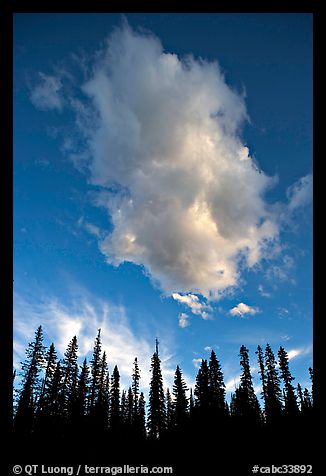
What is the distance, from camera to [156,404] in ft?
166

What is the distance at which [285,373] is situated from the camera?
5541 cm

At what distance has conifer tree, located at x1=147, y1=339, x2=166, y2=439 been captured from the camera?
47.9m

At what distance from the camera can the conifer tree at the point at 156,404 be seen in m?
47.9

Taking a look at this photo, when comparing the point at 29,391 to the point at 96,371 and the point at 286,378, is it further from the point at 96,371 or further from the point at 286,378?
the point at 286,378

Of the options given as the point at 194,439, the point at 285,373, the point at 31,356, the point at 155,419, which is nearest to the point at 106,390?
the point at 155,419

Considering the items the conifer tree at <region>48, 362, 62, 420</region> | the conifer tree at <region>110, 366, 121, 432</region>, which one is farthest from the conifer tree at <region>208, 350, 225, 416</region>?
the conifer tree at <region>48, 362, 62, 420</region>

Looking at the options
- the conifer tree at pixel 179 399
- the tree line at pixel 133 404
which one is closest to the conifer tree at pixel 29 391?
the tree line at pixel 133 404

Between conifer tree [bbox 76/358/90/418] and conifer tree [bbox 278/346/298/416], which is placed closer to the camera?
conifer tree [bbox 76/358/90/418]

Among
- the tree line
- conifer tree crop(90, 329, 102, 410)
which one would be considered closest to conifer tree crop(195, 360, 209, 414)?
the tree line

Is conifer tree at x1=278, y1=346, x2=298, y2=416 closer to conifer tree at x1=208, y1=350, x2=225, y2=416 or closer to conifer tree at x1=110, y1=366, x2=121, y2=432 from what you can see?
conifer tree at x1=208, y1=350, x2=225, y2=416

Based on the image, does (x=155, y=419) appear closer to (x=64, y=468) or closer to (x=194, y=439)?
(x=194, y=439)

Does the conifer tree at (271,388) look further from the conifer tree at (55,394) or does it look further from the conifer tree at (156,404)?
the conifer tree at (55,394)
